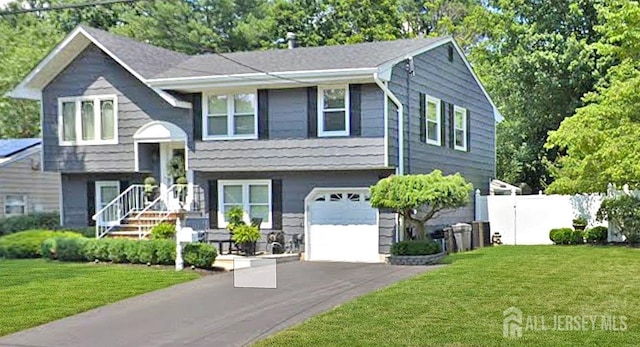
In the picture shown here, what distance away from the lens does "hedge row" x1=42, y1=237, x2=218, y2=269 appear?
15.6 meters

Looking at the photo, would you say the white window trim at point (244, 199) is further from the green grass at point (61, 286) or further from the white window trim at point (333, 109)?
the green grass at point (61, 286)

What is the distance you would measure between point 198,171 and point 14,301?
8.28 m

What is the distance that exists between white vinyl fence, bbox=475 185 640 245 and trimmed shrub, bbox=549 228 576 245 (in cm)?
60

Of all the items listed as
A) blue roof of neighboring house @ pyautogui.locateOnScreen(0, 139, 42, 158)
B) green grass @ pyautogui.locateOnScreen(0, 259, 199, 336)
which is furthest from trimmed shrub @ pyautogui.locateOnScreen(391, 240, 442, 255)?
blue roof of neighboring house @ pyautogui.locateOnScreen(0, 139, 42, 158)

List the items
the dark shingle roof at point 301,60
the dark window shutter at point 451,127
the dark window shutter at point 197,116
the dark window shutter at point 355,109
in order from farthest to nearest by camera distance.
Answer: the dark window shutter at point 451,127 → the dark window shutter at point 197,116 → the dark shingle roof at point 301,60 → the dark window shutter at point 355,109

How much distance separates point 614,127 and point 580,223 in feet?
15.0

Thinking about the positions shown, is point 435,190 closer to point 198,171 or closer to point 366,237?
point 366,237

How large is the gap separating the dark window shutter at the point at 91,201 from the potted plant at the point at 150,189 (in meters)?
2.05

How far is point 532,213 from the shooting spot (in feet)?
76.2

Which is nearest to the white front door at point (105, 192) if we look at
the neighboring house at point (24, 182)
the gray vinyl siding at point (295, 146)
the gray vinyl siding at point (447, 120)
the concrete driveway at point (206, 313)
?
the gray vinyl siding at point (295, 146)

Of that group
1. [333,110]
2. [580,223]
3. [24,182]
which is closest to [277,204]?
[333,110]

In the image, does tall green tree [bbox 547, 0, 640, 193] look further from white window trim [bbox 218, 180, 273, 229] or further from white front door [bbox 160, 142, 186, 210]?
white front door [bbox 160, 142, 186, 210]

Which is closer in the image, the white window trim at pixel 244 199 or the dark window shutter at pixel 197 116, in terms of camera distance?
the white window trim at pixel 244 199

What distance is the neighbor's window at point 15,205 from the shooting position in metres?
24.5
